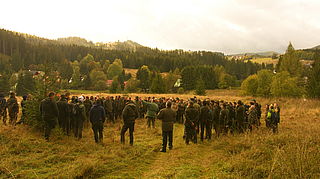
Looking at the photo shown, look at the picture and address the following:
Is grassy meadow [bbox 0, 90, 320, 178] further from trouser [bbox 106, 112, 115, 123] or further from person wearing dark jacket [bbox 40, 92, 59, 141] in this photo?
trouser [bbox 106, 112, 115, 123]

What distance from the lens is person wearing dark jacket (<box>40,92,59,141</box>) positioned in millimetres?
8109

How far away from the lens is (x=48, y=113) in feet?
26.8

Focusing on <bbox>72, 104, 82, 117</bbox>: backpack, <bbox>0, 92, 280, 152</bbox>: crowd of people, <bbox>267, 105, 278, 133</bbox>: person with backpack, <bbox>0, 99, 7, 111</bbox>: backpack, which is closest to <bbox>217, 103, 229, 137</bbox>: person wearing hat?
<bbox>0, 92, 280, 152</bbox>: crowd of people

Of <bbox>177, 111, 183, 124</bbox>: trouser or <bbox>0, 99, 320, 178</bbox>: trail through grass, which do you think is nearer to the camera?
<bbox>0, 99, 320, 178</bbox>: trail through grass

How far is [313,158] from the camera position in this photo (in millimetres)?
5418

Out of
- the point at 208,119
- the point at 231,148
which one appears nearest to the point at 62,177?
the point at 231,148

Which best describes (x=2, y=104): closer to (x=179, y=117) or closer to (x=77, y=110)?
(x=77, y=110)

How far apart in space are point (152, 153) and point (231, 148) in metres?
3.10

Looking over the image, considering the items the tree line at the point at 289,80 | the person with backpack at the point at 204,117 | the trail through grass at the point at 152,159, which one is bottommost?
the trail through grass at the point at 152,159

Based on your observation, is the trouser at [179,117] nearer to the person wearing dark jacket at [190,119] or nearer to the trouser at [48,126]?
the person wearing dark jacket at [190,119]

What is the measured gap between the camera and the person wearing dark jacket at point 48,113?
8.11 meters

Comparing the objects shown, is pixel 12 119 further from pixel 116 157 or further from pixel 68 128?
pixel 116 157

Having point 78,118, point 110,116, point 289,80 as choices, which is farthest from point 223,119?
point 289,80

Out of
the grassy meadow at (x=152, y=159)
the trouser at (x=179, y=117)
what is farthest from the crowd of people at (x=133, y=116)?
the trouser at (x=179, y=117)
